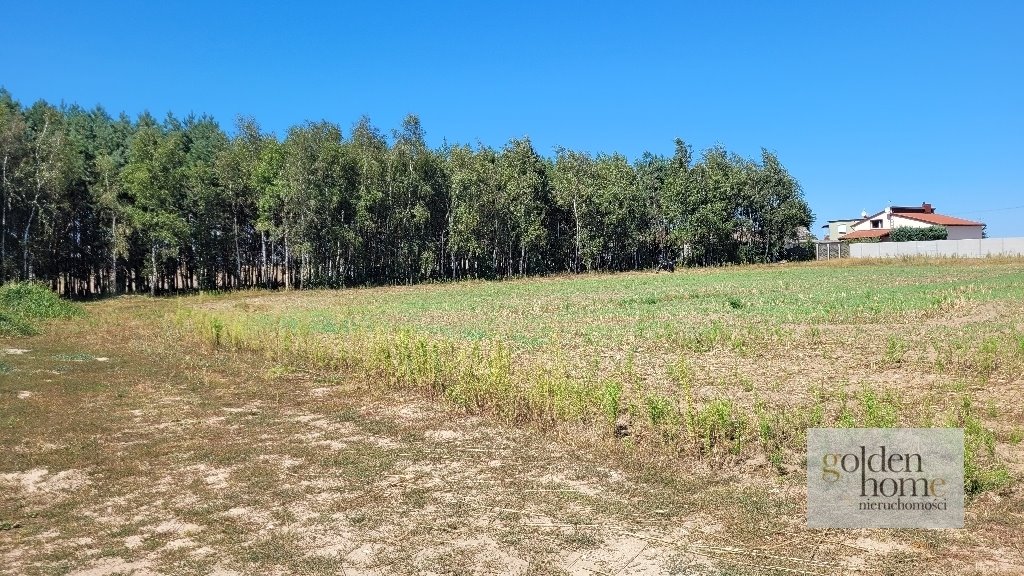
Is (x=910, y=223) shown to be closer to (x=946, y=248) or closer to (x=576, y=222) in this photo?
(x=946, y=248)

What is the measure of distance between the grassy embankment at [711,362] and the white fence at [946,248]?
115 ft

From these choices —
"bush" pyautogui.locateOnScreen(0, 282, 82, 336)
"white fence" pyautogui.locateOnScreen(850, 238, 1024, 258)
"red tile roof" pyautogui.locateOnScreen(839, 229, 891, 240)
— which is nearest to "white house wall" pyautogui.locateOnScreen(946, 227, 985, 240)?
"red tile roof" pyautogui.locateOnScreen(839, 229, 891, 240)

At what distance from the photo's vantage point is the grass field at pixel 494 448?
550 centimetres

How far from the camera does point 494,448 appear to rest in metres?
8.59

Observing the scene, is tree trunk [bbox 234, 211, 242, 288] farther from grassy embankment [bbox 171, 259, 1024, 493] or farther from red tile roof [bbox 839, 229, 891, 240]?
red tile roof [bbox 839, 229, 891, 240]

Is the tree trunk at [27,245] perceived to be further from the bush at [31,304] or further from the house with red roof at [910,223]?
the house with red roof at [910,223]

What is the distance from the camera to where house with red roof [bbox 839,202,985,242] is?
75.2 metres

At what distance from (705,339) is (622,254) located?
5137cm

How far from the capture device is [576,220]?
61.7 m

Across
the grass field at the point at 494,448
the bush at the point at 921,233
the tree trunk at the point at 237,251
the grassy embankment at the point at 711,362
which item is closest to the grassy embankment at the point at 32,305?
the grassy embankment at the point at 711,362

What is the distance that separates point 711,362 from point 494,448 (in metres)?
6.17

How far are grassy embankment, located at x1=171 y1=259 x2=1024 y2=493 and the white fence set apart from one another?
1378 inches

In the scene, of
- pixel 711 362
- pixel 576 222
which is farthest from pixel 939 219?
pixel 711 362

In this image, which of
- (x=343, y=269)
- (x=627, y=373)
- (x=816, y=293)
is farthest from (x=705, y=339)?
A: (x=343, y=269)
